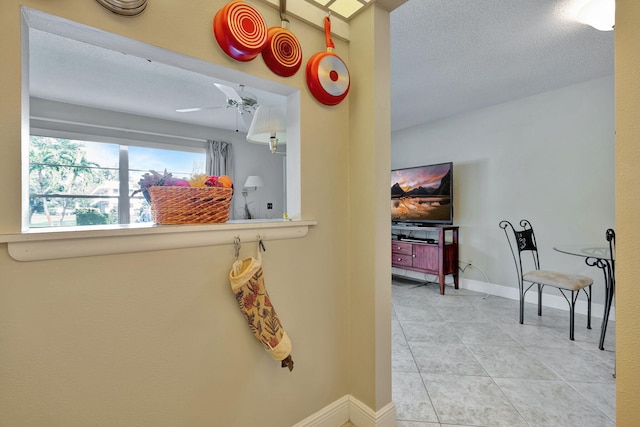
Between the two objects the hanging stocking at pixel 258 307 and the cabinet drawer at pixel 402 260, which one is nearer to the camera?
the hanging stocking at pixel 258 307

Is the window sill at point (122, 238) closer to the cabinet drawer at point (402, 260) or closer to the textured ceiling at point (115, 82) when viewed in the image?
the textured ceiling at point (115, 82)

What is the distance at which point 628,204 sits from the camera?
2.41 feet

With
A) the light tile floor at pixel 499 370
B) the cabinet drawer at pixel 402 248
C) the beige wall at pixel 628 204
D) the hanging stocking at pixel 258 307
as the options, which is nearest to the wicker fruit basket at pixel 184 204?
the hanging stocking at pixel 258 307

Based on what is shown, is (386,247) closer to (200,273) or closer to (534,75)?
(200,273)

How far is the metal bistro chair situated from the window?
3648 millimetres

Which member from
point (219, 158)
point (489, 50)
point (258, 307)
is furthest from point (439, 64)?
point (219, 158)

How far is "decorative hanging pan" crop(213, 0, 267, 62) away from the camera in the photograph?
1003 millimetres

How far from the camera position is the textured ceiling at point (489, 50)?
70.6 inches

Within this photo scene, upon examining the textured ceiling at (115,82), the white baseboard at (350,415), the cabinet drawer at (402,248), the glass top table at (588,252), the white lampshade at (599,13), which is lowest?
the white baseboard at (350,415)

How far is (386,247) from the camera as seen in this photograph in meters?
1.37

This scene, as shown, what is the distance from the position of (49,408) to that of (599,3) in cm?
299

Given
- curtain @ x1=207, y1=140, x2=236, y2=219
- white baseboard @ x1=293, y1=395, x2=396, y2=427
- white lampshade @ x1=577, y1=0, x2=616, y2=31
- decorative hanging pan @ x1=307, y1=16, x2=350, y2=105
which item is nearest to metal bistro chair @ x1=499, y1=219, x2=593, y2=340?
white lampshade @ x1=577, y1=0, x2=616, y2=31

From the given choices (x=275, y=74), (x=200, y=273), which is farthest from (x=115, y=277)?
(x=275, y=74)

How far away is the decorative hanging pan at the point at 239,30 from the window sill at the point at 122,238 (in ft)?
2.10
